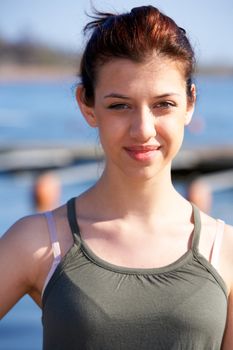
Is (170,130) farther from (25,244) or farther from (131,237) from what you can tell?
(25,244)

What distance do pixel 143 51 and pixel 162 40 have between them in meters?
0.06

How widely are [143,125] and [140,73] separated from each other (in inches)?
4.9

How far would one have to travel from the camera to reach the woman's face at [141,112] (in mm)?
2150

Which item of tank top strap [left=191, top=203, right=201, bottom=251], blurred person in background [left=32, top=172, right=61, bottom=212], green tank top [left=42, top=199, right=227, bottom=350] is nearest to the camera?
green tank top [left=42, top=199, right=227, bottom=350]

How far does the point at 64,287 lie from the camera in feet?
6.96

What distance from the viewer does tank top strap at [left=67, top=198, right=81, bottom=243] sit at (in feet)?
7.24

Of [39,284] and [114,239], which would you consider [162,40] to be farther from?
[39,284]

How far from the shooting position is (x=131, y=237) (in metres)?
2.26

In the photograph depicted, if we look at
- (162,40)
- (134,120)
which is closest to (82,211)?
(134,120)

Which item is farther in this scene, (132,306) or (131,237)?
(131,237)

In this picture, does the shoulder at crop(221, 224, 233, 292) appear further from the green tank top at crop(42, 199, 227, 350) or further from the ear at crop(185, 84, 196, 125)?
the ear at crop(185, 84, 196, 125)

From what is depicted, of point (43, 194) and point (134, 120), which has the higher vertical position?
point (134, 120)

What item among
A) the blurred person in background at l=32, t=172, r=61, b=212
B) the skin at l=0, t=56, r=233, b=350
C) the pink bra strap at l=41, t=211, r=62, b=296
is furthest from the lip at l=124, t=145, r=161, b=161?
the blurred person in background at l=32, t=172, r=61, b=212

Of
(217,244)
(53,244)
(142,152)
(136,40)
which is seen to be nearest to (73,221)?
(53,244)
